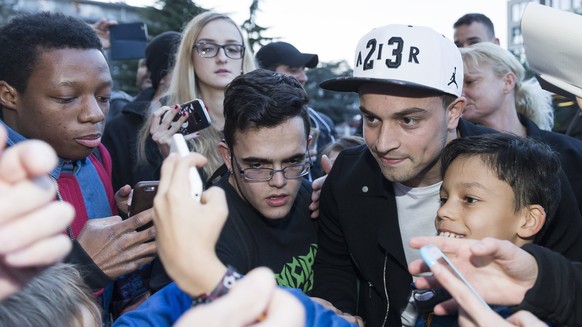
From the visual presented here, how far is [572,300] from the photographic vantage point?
153cm

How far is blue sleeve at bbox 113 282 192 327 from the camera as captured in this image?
1541mm

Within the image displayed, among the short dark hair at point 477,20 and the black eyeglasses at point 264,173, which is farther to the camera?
the short dark hair at point 477,20

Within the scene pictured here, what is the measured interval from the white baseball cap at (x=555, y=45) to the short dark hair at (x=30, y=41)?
165cm

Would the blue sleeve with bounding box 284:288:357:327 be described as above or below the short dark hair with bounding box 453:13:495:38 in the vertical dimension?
below

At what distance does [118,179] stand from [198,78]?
2.67 ft

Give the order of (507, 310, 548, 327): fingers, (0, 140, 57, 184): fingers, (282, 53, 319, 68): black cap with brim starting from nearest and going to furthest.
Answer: (0, 140, 57, 184): fingers < (507, 310, 548, 327): fingers < (282, 53, 319, 68): black cap with brim

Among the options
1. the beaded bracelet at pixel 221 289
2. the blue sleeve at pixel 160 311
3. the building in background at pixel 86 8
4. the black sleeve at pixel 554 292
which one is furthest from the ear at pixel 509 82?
the building in background at pixel 86 8

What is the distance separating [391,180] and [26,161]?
1.73 m

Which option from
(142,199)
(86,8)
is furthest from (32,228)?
(86,8)

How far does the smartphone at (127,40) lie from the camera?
4.82 meters

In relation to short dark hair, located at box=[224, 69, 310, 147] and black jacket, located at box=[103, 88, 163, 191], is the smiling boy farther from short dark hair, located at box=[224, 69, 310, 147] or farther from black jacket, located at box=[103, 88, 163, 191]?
black jacket, located at box=[103, 88, 163, 191]

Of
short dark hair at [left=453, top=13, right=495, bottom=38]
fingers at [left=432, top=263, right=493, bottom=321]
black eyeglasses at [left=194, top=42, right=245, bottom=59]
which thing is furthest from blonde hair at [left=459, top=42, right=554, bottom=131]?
fingers at [left=432, top=263, right=493, bottom=321]

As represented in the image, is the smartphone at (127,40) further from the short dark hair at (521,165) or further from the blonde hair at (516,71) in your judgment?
the short dark hair at (521,165)

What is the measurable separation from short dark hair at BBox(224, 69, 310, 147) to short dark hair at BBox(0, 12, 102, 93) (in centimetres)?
63
